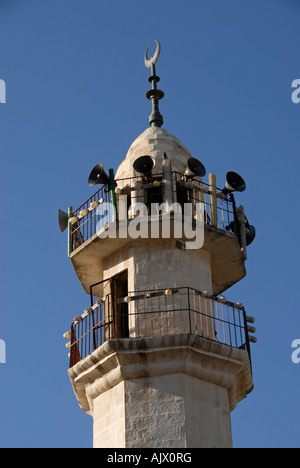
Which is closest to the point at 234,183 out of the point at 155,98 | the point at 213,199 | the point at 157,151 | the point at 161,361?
the point at 213,199

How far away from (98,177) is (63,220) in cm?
183

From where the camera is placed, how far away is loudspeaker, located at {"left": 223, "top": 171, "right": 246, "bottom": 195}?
2933 cm

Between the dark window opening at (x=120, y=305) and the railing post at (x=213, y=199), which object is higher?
A: the railing post at (x=213, y=199)

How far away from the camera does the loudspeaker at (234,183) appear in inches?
1155

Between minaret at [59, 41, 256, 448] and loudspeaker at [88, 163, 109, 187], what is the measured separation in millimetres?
25

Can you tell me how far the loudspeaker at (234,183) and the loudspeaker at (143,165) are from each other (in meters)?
2.04

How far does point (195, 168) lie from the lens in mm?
29062

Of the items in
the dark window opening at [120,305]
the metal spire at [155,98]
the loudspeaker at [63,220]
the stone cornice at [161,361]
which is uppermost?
the metal spire at [155,98]

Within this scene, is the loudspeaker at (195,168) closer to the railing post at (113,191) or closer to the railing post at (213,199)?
the railing post at (213,199)

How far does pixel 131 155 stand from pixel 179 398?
24.5 feet

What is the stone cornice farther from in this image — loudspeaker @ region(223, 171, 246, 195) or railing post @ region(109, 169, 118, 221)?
loudspeaker @ region(223, 171, 246, 195)

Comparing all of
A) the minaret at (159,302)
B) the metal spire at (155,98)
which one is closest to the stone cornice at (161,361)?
the minaret at (159,302)

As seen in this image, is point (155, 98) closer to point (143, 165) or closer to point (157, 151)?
point (157, 151)
